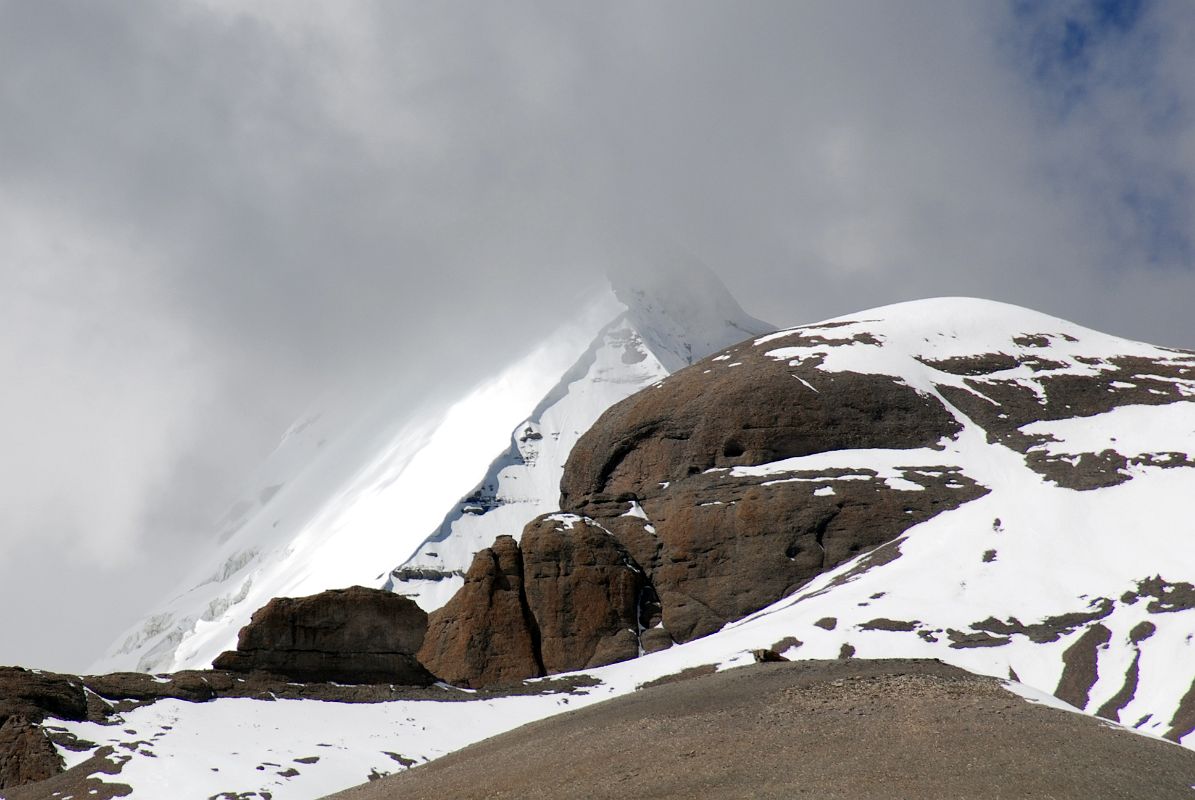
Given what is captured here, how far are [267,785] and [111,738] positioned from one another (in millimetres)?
6746

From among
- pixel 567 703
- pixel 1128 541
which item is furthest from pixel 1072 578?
pixel 567 703

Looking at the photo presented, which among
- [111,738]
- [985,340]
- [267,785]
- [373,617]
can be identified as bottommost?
[267,785]

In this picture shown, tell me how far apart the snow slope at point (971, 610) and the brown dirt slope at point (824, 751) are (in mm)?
4993

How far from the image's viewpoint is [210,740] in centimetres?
3797

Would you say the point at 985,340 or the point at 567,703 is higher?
the point at 985,340

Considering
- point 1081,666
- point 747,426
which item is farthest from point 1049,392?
point 1081,666

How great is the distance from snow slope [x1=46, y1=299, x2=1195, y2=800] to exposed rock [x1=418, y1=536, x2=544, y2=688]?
1084 centimetres

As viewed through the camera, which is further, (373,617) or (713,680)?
(373,617)

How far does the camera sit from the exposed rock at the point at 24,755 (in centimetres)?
3478

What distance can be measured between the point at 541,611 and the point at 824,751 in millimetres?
46884

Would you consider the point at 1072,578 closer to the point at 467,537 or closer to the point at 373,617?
the point at 373,617

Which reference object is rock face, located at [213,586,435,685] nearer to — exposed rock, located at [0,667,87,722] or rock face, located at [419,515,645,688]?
exposed rock, located at [0,667,87,722]

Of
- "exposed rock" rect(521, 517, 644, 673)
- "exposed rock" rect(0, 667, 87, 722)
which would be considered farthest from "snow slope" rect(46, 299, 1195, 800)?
"exposed rock" rect(521, 517, 644, 673)

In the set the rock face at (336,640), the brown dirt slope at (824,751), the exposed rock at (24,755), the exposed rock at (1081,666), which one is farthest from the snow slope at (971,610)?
the brown dirt slope at (824,751)
